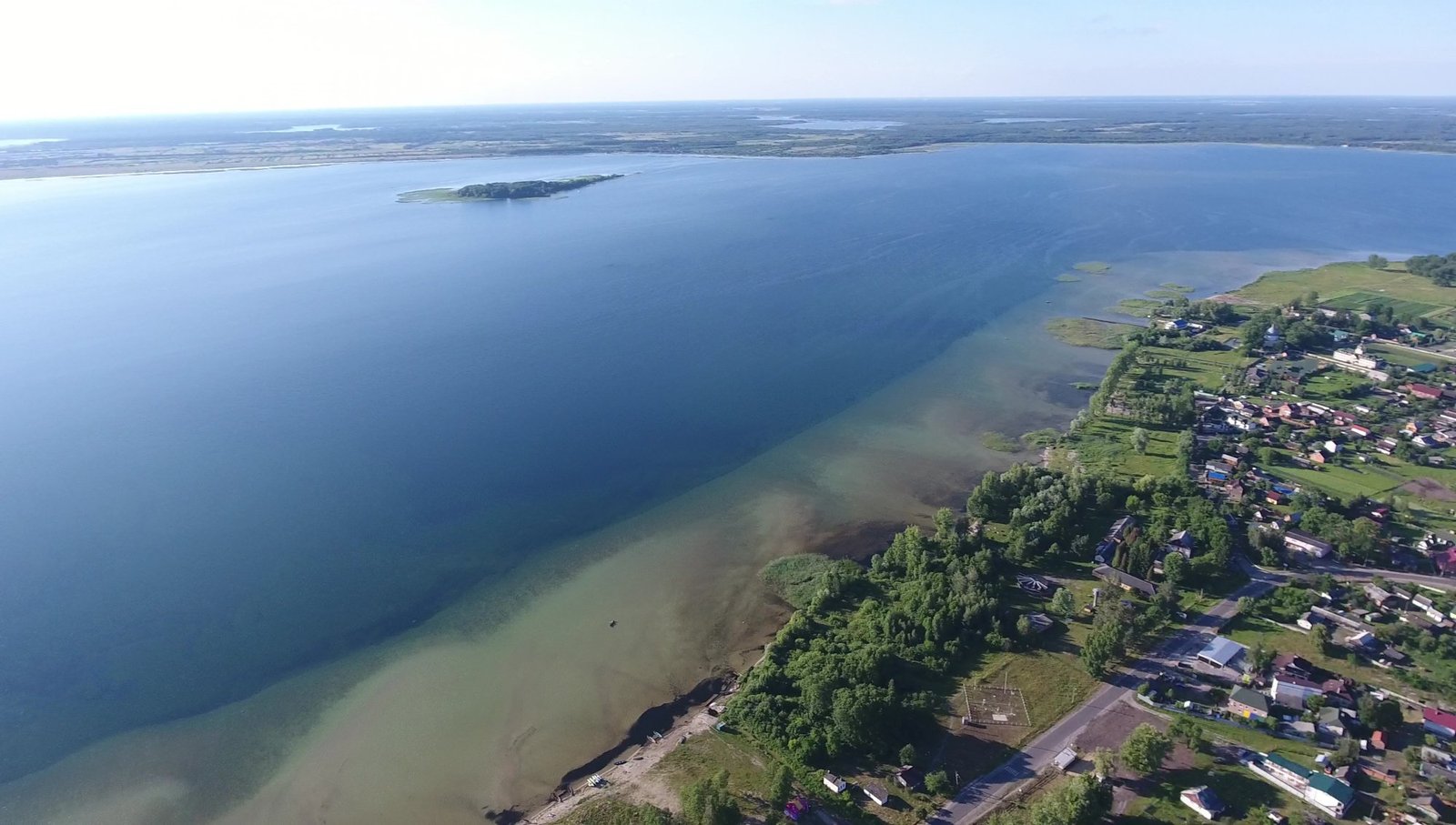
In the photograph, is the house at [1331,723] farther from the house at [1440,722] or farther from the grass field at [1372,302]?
the grass field at [1372,302]

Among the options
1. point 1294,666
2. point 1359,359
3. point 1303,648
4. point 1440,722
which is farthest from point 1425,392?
point 1440,722

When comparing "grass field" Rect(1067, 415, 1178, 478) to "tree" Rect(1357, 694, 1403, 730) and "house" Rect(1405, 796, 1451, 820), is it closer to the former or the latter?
"tree" Rect(1357, 694, 1403, 730)

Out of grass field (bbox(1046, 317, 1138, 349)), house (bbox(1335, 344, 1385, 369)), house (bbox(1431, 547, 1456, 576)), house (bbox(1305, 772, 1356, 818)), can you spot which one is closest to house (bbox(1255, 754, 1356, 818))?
house (bbox(1305, 772, 1356, 818))

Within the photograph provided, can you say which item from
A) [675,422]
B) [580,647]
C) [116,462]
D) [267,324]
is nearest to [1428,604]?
[580,647]

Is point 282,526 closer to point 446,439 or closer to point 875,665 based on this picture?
point 446,439

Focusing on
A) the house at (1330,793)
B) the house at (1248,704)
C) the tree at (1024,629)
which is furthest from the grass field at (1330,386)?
the house at (1330,793)

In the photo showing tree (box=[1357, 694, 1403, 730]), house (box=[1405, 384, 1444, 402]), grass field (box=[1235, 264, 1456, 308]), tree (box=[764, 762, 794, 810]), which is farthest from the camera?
grass field (box=[1235, 264, 1456, 308])
